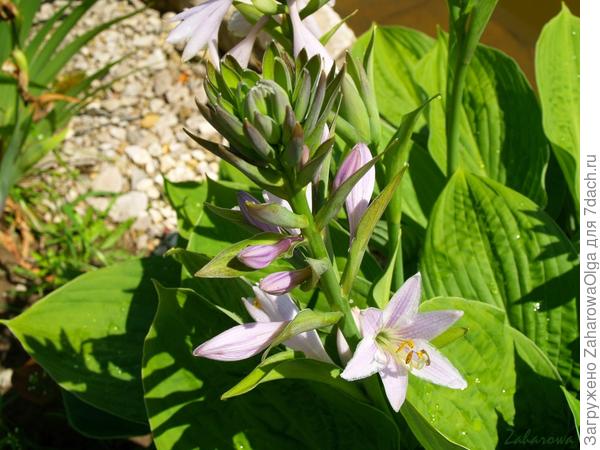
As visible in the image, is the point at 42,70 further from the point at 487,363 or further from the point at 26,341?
the point at 487,363

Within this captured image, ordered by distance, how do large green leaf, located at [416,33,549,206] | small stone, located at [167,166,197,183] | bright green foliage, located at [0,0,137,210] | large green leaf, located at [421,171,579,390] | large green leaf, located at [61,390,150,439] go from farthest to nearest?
small stone, located at [167,166,197,183], bright green foliage, located at [0,0,137,210], large green leaf, located at [416,33,549,206], large green leaf, located at [61,390,150,439], large green leaf, located at [421,171,579,390]

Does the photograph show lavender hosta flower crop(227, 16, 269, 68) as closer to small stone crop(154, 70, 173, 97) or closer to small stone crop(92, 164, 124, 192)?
small stone crop(92, 164, 124, 192)

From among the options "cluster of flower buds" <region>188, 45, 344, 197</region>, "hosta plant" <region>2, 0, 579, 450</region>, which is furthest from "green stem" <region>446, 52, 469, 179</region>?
"cluster of flower buds" <region>188, 45, 344, 197</region>

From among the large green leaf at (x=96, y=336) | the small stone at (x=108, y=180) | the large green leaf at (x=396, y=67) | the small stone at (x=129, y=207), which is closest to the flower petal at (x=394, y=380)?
the large green leaf at (x=96, y=336)

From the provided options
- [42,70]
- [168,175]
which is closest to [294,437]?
[168,175]

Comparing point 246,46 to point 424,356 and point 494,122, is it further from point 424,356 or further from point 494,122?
point 494,122

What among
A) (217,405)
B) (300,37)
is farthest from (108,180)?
(300,37)

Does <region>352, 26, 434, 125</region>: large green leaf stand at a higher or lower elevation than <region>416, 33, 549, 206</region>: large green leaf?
higher
